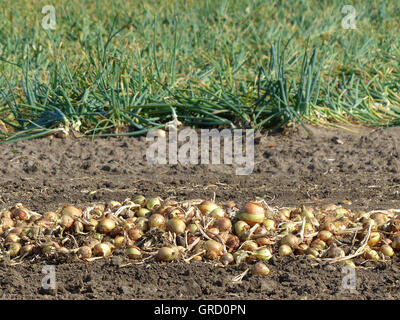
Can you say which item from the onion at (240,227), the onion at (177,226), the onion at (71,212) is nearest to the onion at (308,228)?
the onion at (240,227)

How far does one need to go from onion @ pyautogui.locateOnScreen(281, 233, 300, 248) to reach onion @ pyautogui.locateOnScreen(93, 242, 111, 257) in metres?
0.68

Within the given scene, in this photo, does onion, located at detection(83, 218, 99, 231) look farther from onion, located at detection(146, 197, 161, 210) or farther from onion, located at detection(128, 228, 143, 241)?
onion, located at detection(146, 197, 161, 210)

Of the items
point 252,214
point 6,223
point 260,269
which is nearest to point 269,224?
point 252,214

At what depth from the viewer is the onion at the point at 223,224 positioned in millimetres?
2713

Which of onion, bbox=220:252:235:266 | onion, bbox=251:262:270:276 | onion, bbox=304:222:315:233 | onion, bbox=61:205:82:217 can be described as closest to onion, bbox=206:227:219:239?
onion, bbox=220:252:235:266

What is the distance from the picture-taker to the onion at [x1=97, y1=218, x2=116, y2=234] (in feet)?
9.01

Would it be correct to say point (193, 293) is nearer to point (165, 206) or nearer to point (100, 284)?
point (100, 284)

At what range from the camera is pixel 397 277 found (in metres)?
2.49

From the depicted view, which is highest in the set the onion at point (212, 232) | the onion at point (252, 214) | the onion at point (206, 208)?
the onion at point (252, 214)

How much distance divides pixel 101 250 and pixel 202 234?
40 cm

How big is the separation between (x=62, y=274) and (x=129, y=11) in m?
4.77

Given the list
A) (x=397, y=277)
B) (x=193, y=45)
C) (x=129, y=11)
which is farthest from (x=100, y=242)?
(x=129, y=11)

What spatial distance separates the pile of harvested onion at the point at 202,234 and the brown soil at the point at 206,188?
0.07 metres

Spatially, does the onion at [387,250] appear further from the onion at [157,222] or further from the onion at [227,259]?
the onion at [157,222]
